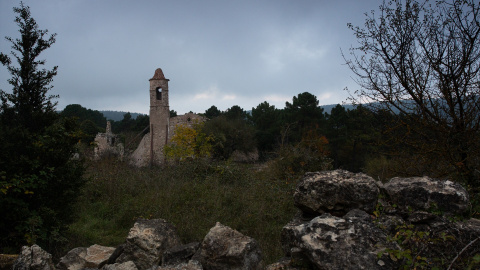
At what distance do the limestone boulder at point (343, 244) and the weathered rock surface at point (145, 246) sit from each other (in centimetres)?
201

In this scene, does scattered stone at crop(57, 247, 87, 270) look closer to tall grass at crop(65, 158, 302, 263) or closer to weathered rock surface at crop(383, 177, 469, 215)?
tall grass at crop(65, 158, 302, 263)

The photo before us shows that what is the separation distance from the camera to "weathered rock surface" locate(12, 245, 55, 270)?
12.2 feet

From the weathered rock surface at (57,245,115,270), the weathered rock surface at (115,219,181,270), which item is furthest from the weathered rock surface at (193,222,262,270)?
the weathered rock surface at (57,245,115,270)

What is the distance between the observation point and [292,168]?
12.9m

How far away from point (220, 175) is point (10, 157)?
20.6 ft

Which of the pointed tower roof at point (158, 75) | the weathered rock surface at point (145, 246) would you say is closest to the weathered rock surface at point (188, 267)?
the weathered rock surface at point (145, 246)

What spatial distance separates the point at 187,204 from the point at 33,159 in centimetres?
369

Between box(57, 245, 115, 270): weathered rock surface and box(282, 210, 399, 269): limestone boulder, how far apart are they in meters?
2.73

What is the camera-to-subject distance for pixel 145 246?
4285 mm

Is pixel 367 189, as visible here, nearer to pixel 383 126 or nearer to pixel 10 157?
pixel 383 126

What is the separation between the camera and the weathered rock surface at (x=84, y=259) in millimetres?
4344

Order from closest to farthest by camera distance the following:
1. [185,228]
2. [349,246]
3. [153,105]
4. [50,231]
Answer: [349,246] → [50,231] → [185,228] → [153,105]

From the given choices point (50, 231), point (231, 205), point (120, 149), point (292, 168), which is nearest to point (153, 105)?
point (120, 149)

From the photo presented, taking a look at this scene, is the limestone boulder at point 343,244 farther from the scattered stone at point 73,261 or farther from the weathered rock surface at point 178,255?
the scattered stone at point 73,261
